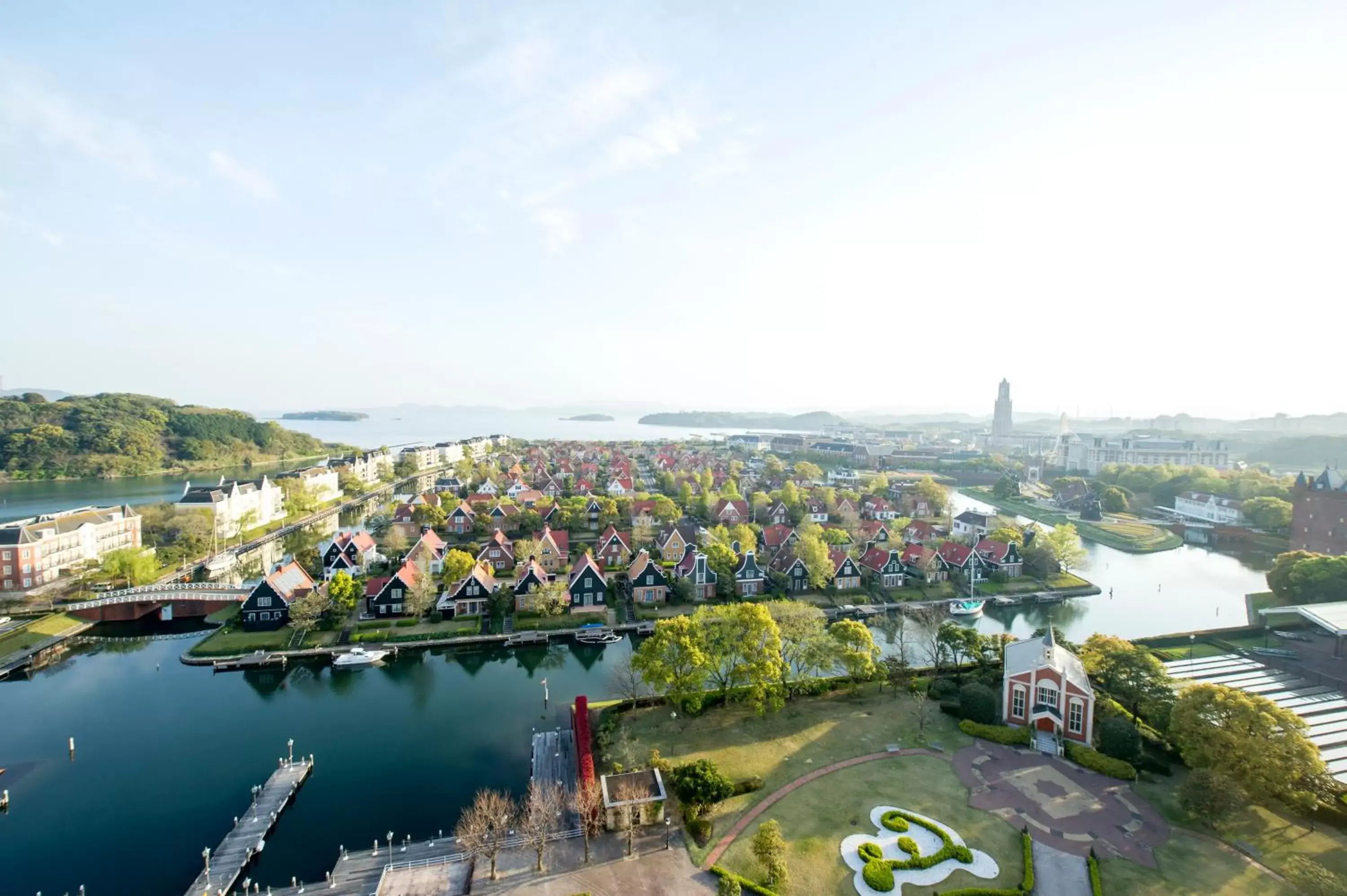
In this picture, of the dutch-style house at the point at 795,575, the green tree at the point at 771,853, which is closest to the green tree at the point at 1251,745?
the green tree at the point at 771,853

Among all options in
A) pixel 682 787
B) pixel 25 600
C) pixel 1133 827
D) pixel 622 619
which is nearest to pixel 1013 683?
pixel 1133 827

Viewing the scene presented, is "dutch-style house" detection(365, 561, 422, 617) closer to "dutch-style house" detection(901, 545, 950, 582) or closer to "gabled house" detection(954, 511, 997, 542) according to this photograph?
"dutch-style house" detection(901, 545, 950, 582)

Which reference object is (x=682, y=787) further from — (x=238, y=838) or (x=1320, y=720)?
(x=1320, y=720)

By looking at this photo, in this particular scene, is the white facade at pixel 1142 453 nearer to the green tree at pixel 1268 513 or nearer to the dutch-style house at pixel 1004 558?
the green tree at pixel 1268 513

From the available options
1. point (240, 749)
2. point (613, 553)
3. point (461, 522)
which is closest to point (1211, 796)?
point (240, 749)

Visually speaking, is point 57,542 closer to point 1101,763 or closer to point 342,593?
point 342,593

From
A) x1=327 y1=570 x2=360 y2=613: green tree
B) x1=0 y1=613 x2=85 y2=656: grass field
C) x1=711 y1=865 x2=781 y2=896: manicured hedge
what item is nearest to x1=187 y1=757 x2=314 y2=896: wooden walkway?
x1=327 y1=570 x2=360 y2=613: green tree
